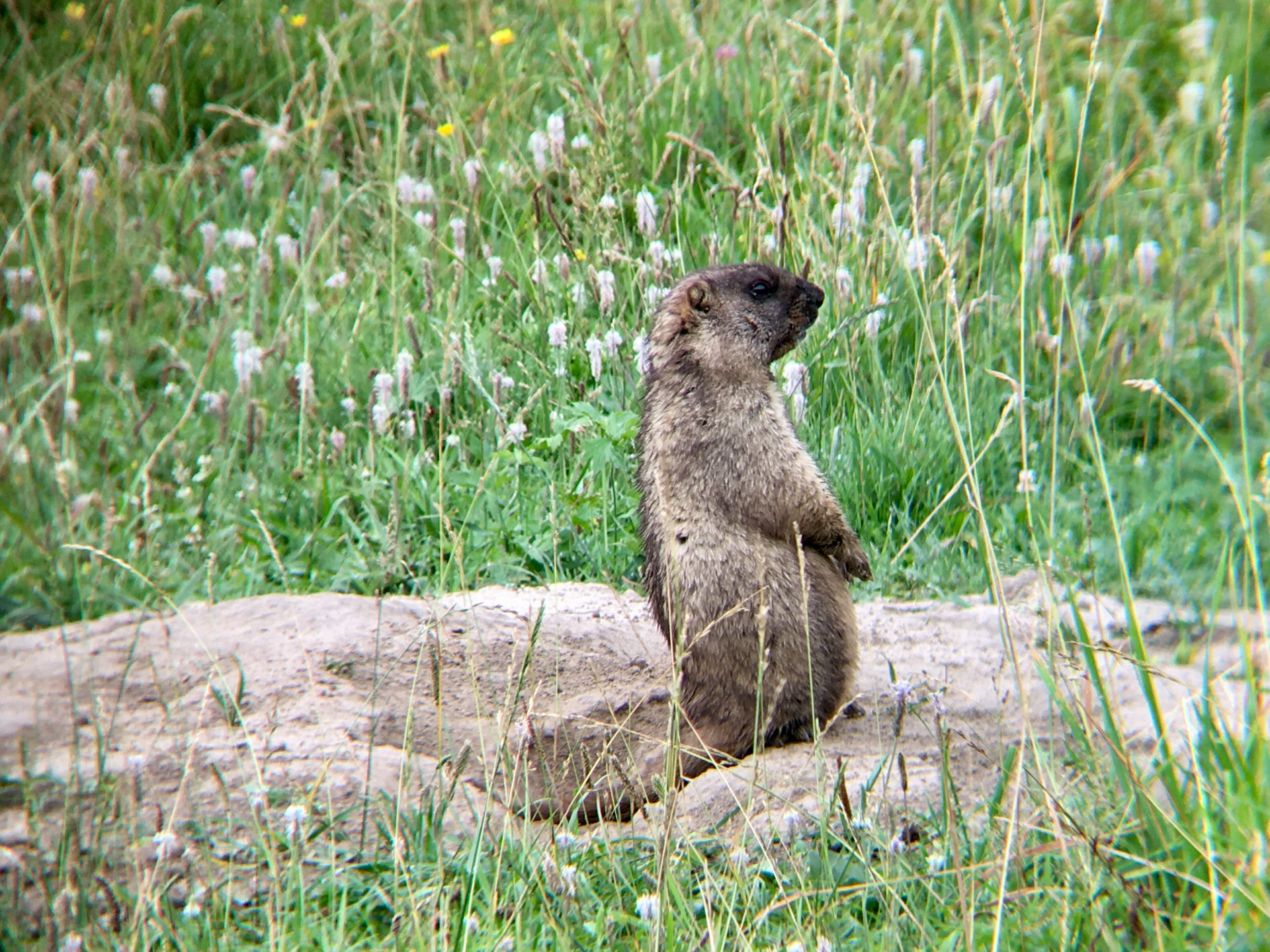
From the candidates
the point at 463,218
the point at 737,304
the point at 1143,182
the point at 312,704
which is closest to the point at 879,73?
the point at 1143,182

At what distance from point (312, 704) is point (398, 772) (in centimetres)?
47

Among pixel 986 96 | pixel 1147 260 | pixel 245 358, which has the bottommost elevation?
pixel 245 358

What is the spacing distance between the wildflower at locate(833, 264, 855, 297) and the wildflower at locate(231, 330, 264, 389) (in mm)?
2068

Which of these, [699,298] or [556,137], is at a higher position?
[556,137]

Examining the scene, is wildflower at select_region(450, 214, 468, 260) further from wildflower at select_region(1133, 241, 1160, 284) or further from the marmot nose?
wildflower at select_region(1133, 241, 1160, 284)

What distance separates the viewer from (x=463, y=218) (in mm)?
5266

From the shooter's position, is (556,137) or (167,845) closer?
(167,845)

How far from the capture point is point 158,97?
6.25 m

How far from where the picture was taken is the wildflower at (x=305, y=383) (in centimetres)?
454

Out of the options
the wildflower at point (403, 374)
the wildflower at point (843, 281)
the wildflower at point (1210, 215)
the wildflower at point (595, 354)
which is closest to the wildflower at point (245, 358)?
the wildflower at point (403, 374)

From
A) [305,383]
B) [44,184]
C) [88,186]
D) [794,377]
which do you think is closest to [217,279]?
[88,186]

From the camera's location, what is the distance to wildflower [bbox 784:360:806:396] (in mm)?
4234

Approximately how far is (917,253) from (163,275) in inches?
123

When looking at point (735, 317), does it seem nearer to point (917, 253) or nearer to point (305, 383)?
point (917, 253)
